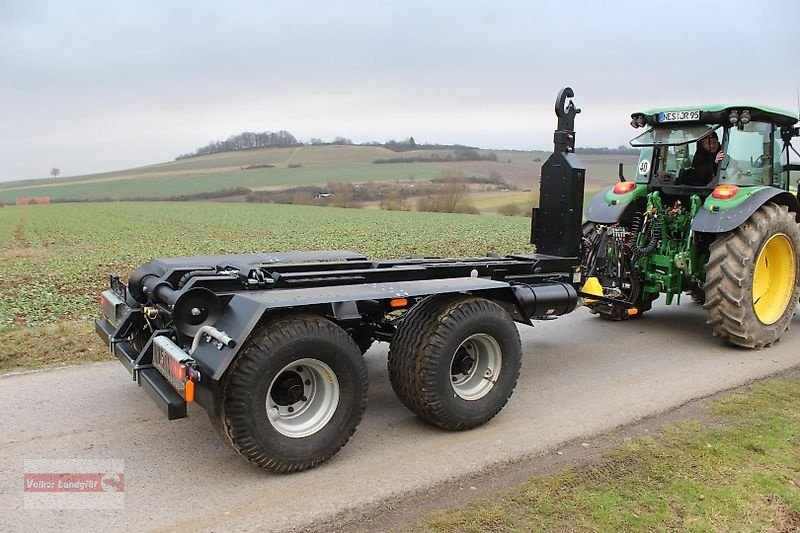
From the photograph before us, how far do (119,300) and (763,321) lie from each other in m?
6.57

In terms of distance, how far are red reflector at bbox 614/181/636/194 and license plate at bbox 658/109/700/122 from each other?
0.86 meters

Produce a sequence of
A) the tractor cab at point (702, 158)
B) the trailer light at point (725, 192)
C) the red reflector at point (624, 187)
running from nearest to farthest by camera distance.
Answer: the trailer light at point (725, 192) → the tractor cab at point (702, 158) → the red reflector at point (624, 187)

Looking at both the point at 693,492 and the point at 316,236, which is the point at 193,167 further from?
the point at 693,492

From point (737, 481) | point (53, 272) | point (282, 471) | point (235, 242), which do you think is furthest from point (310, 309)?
point (235, 242)

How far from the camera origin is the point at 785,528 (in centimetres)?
335

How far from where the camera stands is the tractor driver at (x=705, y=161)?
7.23 meters

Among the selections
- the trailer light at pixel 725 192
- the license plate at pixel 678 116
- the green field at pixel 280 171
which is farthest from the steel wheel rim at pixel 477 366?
the green field at pixel 280 171

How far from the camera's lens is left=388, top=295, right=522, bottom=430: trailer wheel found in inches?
170

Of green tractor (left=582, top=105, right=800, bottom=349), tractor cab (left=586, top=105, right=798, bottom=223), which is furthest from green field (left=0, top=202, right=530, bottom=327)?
tractor cab (left=586, top=105, right=798, bottom=223)

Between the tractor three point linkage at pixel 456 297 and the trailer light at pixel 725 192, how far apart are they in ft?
0.04

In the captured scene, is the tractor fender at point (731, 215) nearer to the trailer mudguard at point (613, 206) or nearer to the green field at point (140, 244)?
the trailer mudguard at point (613, 206)

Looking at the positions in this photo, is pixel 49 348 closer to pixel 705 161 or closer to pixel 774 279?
pixel 705 161

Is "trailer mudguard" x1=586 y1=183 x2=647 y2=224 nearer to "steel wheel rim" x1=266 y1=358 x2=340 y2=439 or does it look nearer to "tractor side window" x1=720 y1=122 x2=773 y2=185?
"tractor side window" x1=720 y1=122 x2=773 y2=185

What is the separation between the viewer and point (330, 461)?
4.06m
